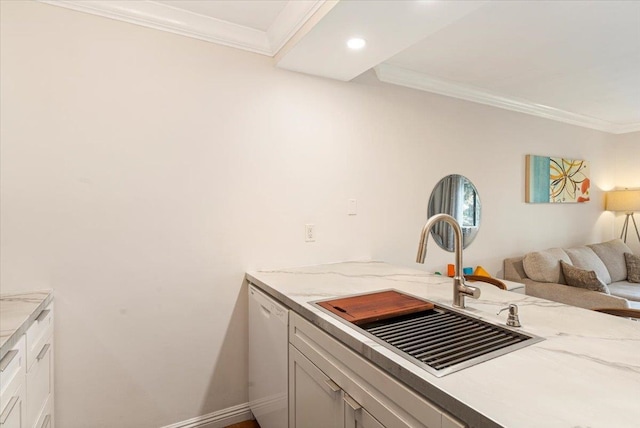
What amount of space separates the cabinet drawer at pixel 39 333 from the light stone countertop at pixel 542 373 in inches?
39.8

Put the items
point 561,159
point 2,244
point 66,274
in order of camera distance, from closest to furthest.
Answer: point 2,244 → point 66,274 → point 561,159

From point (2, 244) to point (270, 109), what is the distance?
153 cm

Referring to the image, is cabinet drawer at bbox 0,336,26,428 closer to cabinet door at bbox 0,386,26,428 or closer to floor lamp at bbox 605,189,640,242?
cabinet door at bbox 0,386,26,428

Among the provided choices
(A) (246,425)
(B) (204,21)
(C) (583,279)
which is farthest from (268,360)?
(C) (583,279)

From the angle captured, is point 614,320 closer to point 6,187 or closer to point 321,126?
point 321,126

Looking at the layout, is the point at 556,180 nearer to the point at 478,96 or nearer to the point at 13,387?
the point at 478,96

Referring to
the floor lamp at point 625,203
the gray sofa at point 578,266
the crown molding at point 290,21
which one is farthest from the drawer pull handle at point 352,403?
the floor lamp at point 625,203

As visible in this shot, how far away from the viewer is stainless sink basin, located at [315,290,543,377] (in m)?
0.96

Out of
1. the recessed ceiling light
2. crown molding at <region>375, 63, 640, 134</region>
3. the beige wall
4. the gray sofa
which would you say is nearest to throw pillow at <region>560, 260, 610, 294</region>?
the gray sofa

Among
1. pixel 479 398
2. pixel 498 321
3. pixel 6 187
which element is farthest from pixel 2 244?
pixel 498 321

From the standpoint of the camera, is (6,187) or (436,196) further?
(436,196)

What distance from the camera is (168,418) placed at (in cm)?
196

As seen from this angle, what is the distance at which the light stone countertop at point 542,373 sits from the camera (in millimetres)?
710

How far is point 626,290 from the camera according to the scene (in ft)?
11.9
